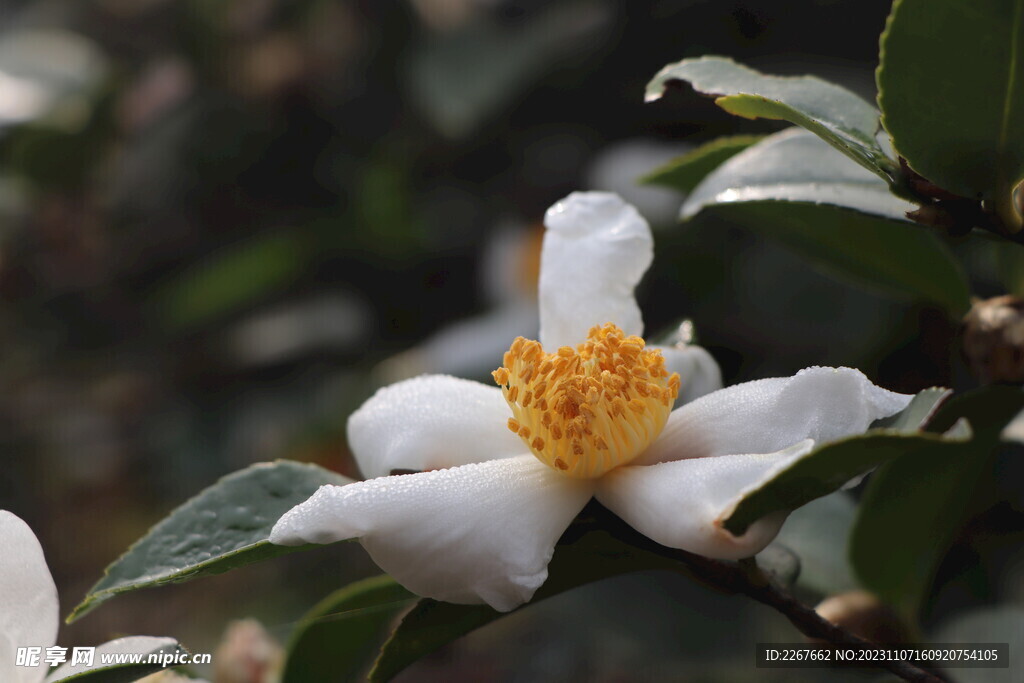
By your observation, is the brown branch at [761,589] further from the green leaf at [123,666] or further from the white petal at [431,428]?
the green leaf at [123,666]

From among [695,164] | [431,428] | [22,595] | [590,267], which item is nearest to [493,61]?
[695,164]

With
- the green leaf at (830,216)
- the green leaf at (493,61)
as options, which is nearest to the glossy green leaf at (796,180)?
the green leaf at (830,216)

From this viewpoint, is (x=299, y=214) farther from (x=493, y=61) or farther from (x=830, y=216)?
(x=830, y=216)

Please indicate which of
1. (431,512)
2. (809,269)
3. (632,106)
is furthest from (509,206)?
(431,512)

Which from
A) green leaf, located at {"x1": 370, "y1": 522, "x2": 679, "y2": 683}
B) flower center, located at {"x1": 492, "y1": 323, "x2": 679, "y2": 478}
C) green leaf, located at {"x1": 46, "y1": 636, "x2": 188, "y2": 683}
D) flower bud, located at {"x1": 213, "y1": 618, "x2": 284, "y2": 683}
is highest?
flower center, located at {"x1": 492, "y1": 323, "x2": 679, "y2": 478}

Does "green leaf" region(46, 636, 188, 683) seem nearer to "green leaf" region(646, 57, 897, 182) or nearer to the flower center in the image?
the flower center

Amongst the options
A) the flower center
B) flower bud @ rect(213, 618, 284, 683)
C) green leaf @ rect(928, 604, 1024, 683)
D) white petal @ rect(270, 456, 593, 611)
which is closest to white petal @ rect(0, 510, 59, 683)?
white petal @ rect(270, 456, 593, 611)
